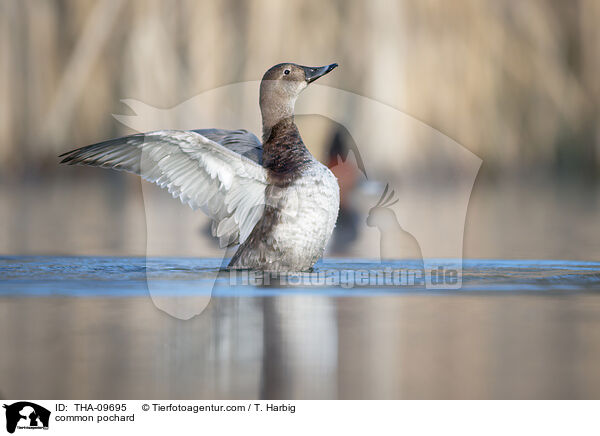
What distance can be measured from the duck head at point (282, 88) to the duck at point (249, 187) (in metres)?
0.17

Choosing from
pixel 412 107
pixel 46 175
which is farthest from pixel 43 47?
pixel 412 107

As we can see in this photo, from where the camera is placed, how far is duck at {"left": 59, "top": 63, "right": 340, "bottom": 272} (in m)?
4.16

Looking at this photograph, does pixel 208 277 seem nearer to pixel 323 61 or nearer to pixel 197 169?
pixel 197 169

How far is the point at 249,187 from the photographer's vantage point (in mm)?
4406

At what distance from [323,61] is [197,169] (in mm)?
4830

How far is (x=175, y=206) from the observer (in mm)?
9820

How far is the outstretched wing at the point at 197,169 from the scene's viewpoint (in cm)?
408

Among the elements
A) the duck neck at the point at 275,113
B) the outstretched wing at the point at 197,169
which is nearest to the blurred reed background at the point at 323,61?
the duck neck at the point at 275,113

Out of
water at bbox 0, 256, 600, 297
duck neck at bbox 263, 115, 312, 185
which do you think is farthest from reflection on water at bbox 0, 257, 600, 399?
duck neck at bbox 263, 115, 312, 185

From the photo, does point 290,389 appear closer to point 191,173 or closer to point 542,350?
point 542,350
